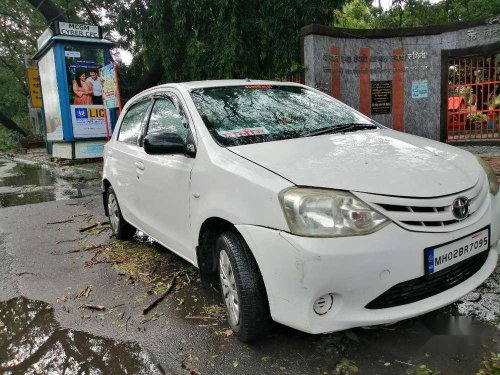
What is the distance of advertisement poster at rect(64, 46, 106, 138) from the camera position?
1265cm

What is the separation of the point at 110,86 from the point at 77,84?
125 inches

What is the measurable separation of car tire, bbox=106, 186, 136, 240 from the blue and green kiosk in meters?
7.61

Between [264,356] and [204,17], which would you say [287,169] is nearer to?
[264,356]

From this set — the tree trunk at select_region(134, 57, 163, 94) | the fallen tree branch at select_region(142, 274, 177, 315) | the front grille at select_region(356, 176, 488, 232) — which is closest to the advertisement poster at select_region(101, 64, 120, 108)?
the tree trunk at select_region(134, 57, 163, 94)

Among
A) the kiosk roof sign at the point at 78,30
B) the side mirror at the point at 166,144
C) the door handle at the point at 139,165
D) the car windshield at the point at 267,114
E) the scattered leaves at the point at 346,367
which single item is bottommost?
the scattered leaves at the point at 346,367

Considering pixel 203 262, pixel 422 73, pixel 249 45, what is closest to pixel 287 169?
pixel 203 262

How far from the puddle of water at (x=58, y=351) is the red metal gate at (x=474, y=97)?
31.0ft

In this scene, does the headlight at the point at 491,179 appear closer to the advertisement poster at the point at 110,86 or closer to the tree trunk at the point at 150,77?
the advertisement poster at the point at 110,86

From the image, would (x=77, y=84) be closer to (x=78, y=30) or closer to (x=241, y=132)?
(x=78, y=30)

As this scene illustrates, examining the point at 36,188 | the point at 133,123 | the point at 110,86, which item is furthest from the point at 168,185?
the point at 110,86

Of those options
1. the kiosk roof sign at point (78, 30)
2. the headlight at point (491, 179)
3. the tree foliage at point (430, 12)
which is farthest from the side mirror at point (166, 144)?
the kiosk roof sign at point (78, 30)

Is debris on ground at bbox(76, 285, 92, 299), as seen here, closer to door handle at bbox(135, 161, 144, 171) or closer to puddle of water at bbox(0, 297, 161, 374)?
puddle of water at bbox(0, 297, 161, 374)

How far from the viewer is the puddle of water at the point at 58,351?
2564 mm

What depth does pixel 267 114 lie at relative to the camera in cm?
336
